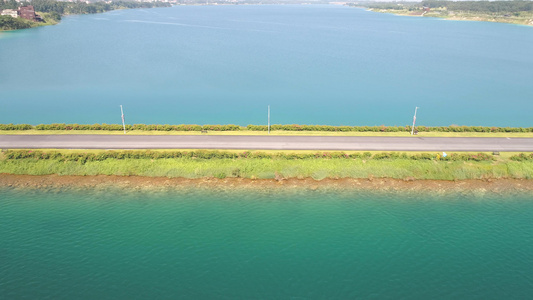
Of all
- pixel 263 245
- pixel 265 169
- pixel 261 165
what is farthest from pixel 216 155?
pixel 263 245

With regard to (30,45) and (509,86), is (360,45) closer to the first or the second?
(509,86)

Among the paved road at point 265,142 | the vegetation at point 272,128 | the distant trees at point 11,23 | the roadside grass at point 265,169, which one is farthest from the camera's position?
the distant trees at point 11,23

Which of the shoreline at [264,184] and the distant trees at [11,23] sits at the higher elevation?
the distant trees at [11,23]

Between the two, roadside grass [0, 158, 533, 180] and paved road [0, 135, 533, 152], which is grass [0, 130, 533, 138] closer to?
paved road [0, 135, 533, 152]

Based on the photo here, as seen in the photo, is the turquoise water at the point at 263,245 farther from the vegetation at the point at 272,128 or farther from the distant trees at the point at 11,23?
the distant trees at the point at 11,23

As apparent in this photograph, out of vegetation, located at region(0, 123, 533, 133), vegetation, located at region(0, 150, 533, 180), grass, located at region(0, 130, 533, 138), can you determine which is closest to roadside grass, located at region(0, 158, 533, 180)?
vegetation, located at region(0, 150, 533, 180)

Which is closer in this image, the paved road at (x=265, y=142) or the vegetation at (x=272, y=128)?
the paved road at (x=265, y=142)

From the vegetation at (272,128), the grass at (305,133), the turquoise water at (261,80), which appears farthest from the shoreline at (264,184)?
the turquoise water at (261,80)

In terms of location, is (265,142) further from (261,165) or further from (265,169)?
(265,169)
